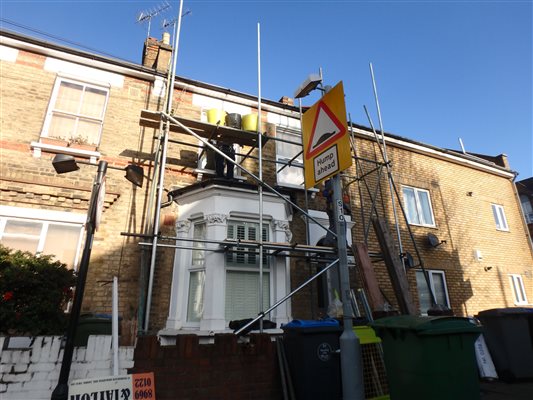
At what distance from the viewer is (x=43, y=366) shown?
3.48 metres

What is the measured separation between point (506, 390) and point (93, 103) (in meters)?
9.84

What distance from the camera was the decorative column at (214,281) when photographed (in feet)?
19.3

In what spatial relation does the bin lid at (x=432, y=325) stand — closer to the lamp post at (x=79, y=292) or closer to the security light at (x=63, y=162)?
the lamp post at (x=79, y=292)

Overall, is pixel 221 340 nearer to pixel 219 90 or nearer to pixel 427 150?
pixel 219 90

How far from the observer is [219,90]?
29.3 feet

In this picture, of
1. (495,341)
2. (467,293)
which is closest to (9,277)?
(495,341)

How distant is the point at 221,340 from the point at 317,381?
1296 millimetres

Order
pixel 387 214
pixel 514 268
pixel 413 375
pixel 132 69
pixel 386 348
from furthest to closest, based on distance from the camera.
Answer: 1. pixel 514 268
2. pixel 387 214
3. pixel 132 69
4. pixel 386 348
5. pixel 413 375

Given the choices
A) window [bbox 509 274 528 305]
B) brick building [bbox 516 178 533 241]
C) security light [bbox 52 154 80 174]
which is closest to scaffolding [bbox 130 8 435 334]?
security light [bbox 52 154 80 174]

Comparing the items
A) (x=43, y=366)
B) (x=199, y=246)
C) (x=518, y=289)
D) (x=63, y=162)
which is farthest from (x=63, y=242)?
(x=518, y=289)

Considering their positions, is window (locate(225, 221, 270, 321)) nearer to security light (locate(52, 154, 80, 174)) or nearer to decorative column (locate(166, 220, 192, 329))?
decorative column (locate(166, 220, 192, 329))

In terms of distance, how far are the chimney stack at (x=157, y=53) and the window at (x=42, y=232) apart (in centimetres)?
447

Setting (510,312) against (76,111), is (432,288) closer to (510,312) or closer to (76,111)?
(510,312)

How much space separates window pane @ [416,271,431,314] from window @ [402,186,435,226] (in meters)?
1.76
